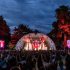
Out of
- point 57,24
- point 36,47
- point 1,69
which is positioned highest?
point 57,24

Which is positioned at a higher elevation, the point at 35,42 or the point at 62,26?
the point at 62,26

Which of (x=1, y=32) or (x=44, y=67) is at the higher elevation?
(x=1, y=32)

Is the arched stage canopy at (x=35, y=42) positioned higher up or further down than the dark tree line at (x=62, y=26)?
further down

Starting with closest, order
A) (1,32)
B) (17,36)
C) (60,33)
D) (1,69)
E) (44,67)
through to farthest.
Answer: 1. (1,69)
2. (44,67)
3. (60,33)
4. (1,32)
5. (17,36)

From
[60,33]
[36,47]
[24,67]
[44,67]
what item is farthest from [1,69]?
[60,33]

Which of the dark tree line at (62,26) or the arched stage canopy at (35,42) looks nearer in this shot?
the arched stage canopy at (35,42)

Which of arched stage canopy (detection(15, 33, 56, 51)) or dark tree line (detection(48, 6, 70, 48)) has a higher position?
dark tree line (detection(48, 6, 70, 48))

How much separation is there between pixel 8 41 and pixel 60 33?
1879 cm

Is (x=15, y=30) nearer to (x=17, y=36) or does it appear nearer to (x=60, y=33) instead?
(x=17, y=36)

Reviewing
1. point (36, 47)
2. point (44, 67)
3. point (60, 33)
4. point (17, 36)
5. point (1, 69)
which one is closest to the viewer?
point (1, 69)

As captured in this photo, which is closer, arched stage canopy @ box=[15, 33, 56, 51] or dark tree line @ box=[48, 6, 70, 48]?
arched stage canopy @ box=[15, 33, 56, 51]

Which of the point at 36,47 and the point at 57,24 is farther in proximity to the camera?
the point at 57,24

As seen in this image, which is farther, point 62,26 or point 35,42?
point 62,26

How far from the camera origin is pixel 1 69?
14586mm
